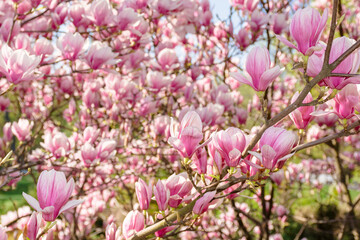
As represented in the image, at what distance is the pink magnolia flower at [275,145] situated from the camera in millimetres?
1068


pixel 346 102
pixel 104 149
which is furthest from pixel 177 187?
pixel 104 149

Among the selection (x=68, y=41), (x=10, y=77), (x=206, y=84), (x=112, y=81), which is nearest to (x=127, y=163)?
(x=206, y=84)

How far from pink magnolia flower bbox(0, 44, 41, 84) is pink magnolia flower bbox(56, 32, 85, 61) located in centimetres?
55

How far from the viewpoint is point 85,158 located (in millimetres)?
2143

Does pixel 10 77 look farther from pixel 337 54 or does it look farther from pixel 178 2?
pixel 178 2

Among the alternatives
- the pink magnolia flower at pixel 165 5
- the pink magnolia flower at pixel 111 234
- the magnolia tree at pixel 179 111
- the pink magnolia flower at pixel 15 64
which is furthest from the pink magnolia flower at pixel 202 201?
the pink magnolia flower at pixel 165 5

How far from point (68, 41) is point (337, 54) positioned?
1526 mm

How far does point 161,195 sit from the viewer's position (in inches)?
48.6

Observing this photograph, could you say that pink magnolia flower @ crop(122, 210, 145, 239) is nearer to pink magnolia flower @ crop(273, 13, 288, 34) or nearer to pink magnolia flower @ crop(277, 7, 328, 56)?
pink magnolia flower @ crop(277, 7, 328, 56)

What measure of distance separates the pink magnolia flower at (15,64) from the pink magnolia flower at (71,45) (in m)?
0.55

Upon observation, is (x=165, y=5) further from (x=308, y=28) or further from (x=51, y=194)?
(x=51, y=194)

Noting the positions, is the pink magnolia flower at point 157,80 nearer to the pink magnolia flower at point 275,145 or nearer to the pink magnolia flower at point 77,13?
the pink magnolia flower at point 77,13

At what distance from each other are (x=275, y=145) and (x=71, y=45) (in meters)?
1.43

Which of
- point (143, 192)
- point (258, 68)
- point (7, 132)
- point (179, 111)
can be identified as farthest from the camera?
point (7, 132)
